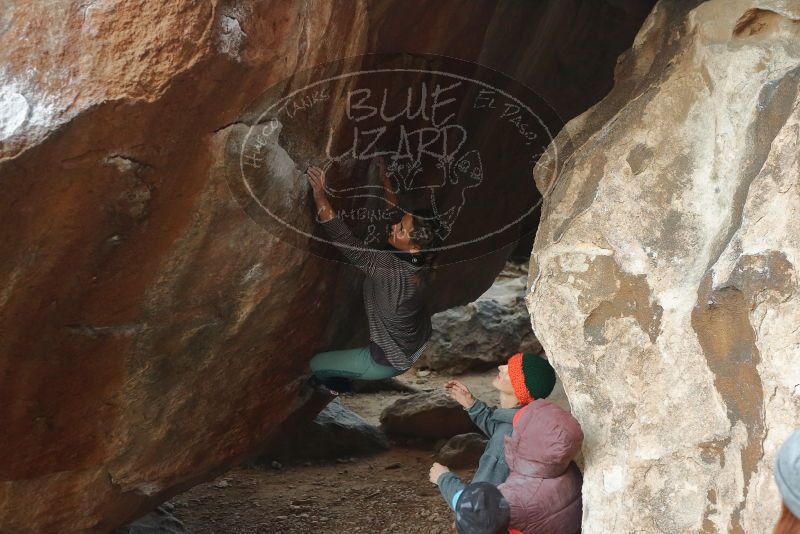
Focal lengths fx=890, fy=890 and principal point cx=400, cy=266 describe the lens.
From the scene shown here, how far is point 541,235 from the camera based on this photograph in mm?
2783

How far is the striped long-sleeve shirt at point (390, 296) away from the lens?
320 centimetres

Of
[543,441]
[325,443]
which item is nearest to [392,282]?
[543,441]

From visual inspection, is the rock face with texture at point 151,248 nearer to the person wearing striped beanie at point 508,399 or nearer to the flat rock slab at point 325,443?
the person wearing striped beanie at point 508,399

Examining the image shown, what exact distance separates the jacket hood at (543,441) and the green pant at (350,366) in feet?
3.68

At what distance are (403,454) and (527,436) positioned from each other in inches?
122

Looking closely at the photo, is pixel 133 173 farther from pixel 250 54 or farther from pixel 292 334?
pixel 292 334

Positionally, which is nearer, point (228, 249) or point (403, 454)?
point (228, 249)

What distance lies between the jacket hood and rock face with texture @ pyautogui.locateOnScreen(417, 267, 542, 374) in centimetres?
463

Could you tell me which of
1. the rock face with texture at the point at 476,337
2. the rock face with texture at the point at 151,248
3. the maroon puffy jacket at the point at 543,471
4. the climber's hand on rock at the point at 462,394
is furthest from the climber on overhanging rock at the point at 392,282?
the rock face with texture at the point at 476,337

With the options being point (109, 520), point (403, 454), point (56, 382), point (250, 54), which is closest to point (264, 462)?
point (403, 454)

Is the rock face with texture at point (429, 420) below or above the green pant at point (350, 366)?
below

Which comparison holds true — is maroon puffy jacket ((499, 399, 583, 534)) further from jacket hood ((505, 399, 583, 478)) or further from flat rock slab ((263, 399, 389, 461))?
flat rock slab ((263, 399, 389, 461))

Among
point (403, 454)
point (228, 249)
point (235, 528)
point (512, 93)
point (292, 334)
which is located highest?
point (512, 93)

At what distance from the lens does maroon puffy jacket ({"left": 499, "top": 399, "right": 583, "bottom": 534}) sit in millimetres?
2332
